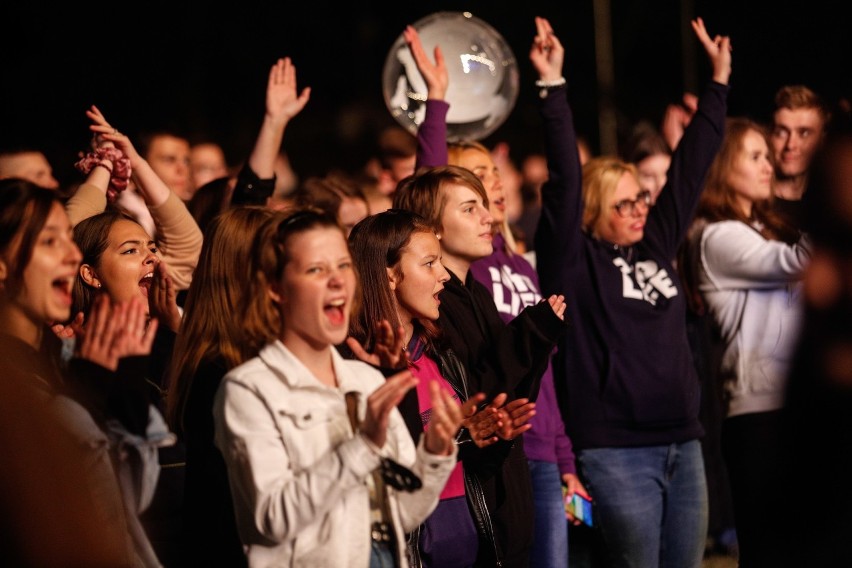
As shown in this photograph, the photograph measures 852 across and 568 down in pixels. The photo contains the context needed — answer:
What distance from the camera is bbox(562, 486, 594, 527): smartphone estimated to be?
189 inches

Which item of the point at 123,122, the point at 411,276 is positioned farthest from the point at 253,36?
the point at 411,276

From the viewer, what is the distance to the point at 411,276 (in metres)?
3.92

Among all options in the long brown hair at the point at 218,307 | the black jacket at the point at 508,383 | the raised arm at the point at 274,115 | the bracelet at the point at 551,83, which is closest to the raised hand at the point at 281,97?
the raised arm at the point at 274,115

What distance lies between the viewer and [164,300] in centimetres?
414

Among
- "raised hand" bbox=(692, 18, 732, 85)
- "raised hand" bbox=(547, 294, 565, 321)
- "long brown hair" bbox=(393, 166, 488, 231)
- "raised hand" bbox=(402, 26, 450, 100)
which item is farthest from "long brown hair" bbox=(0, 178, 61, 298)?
"raised hand" bbox=(692, 18, 732, 85)

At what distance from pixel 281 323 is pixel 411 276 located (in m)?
0.86

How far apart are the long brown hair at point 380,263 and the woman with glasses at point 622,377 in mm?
996

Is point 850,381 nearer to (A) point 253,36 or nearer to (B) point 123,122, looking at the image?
(B) point 123,122

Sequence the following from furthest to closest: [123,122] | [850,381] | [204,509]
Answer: [123,122]
[204,509]
[850,381]

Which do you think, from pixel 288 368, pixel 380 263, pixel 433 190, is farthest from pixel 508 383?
pixel 288 368

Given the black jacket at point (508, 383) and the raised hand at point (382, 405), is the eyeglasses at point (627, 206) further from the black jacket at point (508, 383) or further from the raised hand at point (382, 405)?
the raised hand at point (382, 405)

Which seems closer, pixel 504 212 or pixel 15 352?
pixel 15 352

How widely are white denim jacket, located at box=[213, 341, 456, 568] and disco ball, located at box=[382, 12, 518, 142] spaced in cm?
277

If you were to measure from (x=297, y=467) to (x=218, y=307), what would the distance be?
1.93 ft
